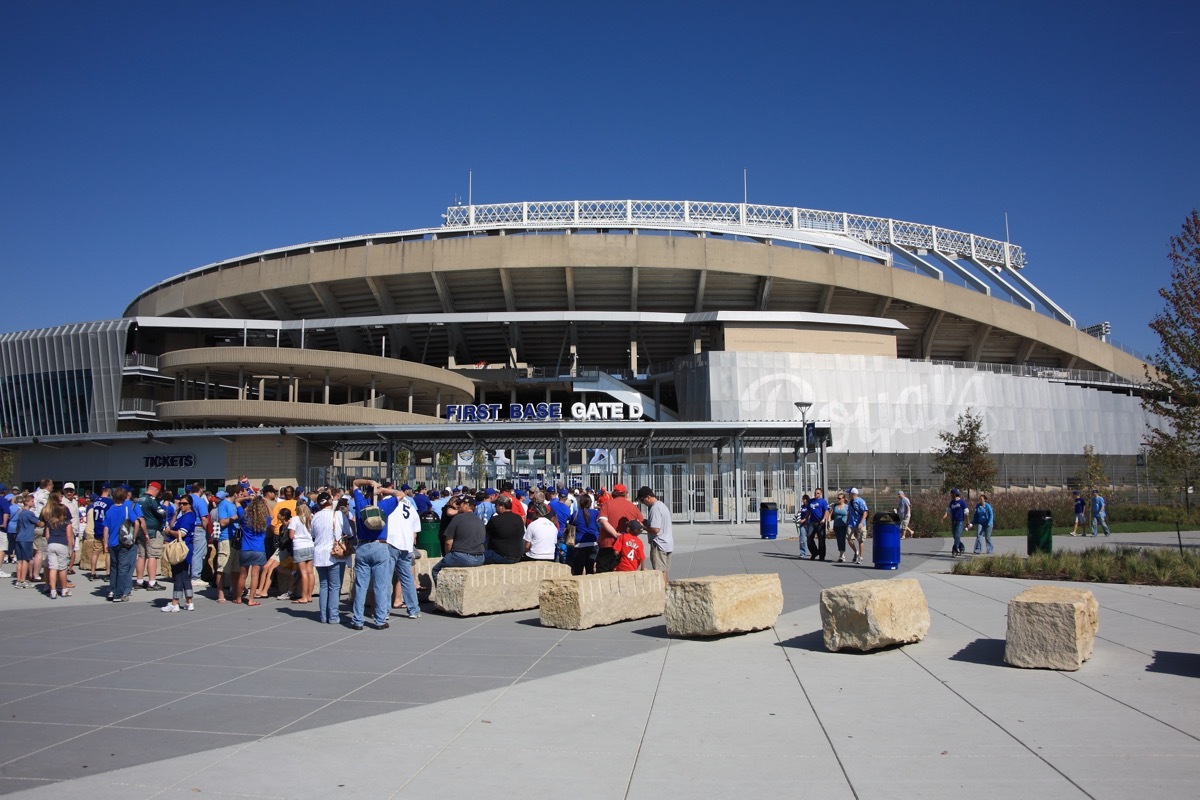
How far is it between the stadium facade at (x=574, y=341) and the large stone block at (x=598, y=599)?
3616 cm

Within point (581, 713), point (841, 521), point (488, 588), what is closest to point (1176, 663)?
point (581, 713)

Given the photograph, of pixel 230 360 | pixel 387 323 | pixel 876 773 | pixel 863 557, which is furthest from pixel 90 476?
pixel 876 773

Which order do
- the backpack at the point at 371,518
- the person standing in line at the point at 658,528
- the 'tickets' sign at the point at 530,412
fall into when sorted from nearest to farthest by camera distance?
the backpack at the point at 371,518 < the person standing in line at the point at 658,528 < the 'tickets' sign at the point at 530,412

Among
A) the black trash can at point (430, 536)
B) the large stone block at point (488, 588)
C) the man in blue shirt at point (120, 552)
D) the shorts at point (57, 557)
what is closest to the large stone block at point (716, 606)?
the large stone block at point (488, 588)

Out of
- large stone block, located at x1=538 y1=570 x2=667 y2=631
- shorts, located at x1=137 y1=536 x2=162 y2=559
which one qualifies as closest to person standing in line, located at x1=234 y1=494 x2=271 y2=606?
shorts, located at x1=137 y1=536 x2=162 y2=559

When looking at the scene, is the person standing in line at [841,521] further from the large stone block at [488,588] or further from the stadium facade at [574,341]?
the stadium facade at [574,341]

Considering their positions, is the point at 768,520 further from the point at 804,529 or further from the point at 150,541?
the point at 150,541

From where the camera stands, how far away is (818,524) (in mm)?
19875

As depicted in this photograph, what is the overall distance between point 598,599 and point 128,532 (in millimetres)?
7439

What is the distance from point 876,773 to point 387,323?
57.6 meters

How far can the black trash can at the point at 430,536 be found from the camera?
16594 mm

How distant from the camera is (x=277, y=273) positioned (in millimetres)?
60531

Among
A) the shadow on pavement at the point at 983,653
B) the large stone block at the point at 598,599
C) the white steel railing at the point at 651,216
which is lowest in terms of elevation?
the shadow on pavement at the point at 983,653

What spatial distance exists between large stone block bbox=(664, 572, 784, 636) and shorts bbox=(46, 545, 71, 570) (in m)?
10.3
